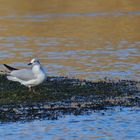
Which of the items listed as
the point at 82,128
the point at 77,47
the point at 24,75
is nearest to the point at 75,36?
the point at 77,47

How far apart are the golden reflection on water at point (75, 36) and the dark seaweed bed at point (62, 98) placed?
236cm

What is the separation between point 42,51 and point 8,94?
11556 mm

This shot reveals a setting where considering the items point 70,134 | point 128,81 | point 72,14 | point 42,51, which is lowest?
point 70,134

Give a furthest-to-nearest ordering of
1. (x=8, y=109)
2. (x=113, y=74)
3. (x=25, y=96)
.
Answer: (x=113, y=74)
(x=25, y=96)
(x=8, y=109)

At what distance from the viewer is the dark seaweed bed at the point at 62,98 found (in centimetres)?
1590

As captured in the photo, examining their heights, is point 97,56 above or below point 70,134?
above

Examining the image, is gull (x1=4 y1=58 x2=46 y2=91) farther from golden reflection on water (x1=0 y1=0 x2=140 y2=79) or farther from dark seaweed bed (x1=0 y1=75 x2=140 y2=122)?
golden reflection on water (x1=0 y1=0 x2=140 y2=79)

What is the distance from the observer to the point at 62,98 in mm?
17312

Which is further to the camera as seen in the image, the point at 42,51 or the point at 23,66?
the point at 42,51

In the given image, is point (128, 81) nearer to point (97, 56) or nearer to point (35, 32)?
point (97, 56)

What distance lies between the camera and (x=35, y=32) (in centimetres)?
3688

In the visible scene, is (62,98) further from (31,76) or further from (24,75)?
(24,75)

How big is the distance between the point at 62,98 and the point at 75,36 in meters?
16.8

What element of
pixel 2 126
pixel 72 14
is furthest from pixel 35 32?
pixel 2 126
